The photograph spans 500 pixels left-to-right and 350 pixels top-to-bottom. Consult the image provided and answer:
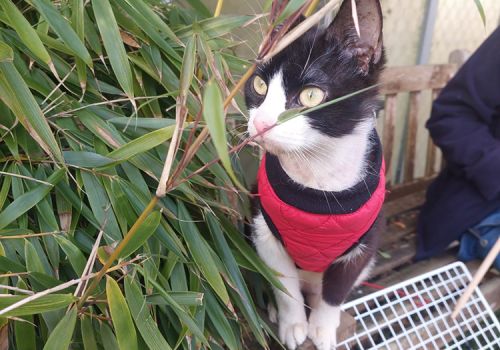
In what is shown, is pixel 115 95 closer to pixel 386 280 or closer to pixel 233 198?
pixel 233 198

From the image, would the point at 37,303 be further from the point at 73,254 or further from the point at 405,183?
the point at 405,183

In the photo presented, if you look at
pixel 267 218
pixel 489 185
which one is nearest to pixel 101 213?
pixel 267 218

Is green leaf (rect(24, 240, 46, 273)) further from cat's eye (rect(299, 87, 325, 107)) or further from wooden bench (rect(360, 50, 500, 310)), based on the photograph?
wooden bench (rect(360, 50, 500, 310))

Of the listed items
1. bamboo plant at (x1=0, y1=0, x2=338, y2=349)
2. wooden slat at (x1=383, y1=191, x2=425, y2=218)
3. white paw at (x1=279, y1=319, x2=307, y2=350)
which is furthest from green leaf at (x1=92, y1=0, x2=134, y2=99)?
Result: wooden slat at (x1=383, y1=191, x2=425, y2=218)

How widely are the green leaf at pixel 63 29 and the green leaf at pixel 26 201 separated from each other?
0.56ft

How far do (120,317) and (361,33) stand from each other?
50 cm

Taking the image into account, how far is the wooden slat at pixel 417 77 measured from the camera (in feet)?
4.88

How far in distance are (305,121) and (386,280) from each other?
2.60 ft

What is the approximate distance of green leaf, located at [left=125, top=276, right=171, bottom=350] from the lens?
1.90ft

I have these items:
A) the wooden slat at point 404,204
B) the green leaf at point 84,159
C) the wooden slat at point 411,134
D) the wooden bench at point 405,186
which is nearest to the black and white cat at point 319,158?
the green leaf at point 84,159

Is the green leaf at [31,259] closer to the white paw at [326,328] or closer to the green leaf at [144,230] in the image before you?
the green leaf at [144,230]

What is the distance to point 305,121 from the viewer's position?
0.63m

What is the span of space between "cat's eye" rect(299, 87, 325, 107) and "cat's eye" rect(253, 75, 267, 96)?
0.08 meters

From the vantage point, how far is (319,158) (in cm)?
71
